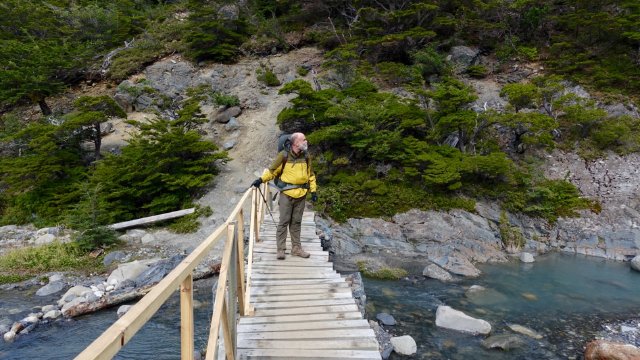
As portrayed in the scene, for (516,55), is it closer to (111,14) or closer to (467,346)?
(467,346)

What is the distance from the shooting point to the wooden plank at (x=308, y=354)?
13.4 feet

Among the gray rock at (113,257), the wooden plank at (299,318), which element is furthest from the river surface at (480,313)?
the wooden plank at (299,318)

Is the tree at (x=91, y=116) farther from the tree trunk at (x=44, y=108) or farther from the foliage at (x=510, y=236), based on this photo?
the foliage at (x=510, y=236)

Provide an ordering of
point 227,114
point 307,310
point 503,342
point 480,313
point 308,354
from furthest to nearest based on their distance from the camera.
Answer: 1. point 227,114
2. point 480,313
3. point 503,342
4. point 307,310
5. point 308,354

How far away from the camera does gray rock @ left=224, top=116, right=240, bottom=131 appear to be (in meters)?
19.2

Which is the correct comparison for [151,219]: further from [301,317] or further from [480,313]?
[480,313]

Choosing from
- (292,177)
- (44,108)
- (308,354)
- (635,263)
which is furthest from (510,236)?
(44,108)

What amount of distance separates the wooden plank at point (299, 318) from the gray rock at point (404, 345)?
291 centimetres

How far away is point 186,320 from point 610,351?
792cm

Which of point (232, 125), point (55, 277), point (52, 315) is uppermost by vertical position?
point (232, 125)

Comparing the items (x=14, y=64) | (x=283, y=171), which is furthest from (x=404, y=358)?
(x=14, y=64)

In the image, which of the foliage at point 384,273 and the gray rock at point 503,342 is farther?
Result: the foliage at point 384,273

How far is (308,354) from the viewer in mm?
4156

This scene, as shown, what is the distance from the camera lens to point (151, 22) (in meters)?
28.7
